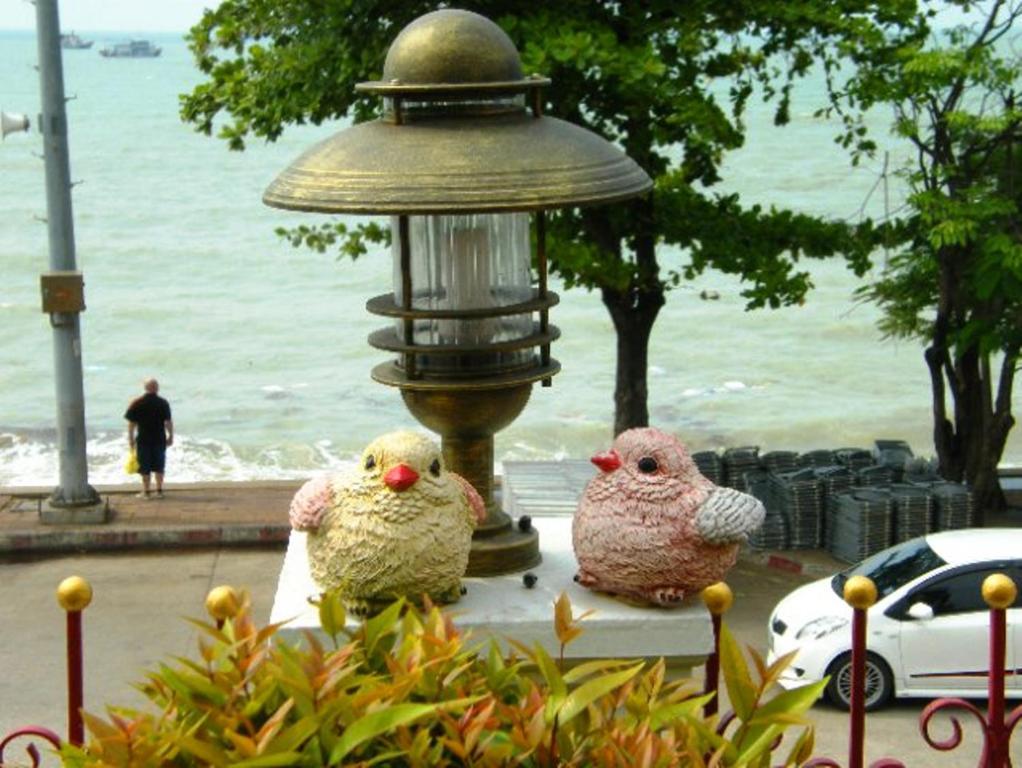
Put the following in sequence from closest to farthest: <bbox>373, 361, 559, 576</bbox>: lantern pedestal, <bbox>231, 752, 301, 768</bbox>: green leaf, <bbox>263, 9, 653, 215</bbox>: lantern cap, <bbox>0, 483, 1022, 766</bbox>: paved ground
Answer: <bbox>231, 752, 301, 768</bbox>: green leaf
<bbox>263, 9, 653, 215</bbox>: lantern cap
<bbox>373, 361, 559, 576</bbox>: lantern pedestal
<bbox>0, 483, 1022, 766</bbox>: paved ground

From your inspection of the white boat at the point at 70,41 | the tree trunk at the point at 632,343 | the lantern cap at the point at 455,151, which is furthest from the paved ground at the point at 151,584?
the lantern cap at the point at 455,151

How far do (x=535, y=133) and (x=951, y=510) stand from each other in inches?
459

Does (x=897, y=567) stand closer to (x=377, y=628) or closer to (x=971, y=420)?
(x=971, y=420)

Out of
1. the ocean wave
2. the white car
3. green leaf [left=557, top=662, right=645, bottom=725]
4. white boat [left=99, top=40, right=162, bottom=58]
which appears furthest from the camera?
white boat [left=99, top=40, right=162, bottom=58]

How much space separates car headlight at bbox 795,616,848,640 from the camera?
12.6 metres

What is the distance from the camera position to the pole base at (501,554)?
580 cm

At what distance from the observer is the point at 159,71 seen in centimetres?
15838

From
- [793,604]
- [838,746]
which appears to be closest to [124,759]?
[838,746]

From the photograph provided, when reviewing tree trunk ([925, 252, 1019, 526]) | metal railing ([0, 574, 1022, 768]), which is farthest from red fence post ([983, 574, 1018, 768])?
tree trunk ([925, 252, 1019, 526])

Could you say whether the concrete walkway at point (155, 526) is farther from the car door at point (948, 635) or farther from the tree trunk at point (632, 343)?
the car door at point (948, 635)

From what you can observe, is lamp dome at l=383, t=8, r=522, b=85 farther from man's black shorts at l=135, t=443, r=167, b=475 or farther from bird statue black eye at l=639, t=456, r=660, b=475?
man's black shorts at l=135, t=443, r=167, b=475

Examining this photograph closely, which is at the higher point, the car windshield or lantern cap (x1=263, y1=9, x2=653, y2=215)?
lantern cap (x1=263, y1=9, x2=653, y2=215)

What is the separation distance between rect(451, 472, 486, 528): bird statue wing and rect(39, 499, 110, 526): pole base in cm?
1158

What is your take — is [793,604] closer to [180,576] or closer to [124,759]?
[180,576]
